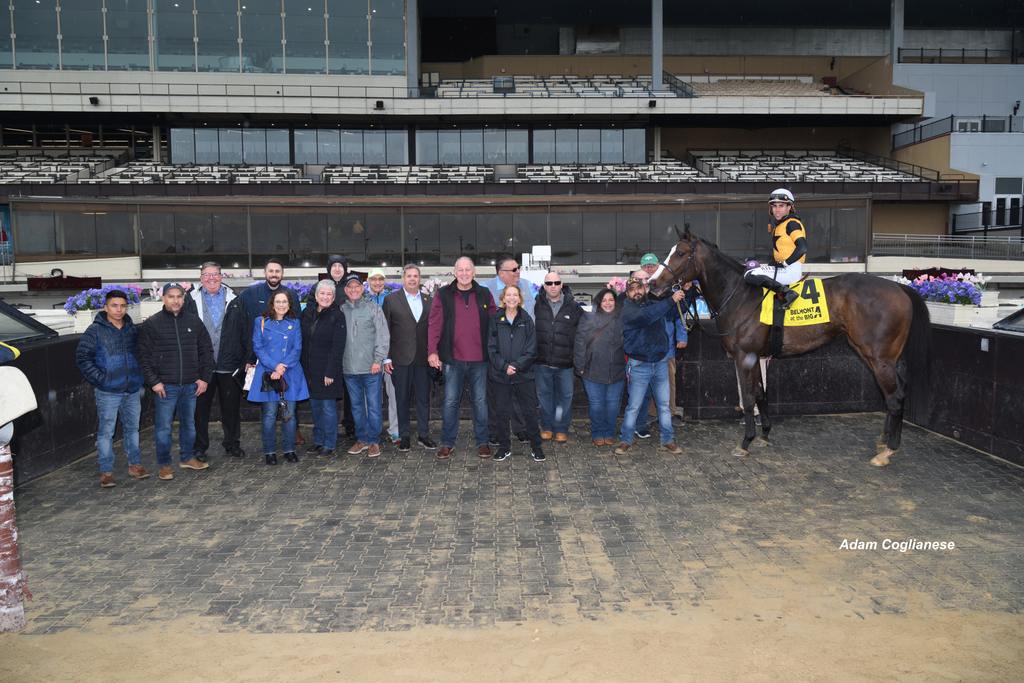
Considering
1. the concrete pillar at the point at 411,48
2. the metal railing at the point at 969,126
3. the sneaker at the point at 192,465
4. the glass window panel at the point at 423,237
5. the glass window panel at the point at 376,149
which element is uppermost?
the concrete pillar at the point at 411,48

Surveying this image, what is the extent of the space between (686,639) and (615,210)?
3237 cm

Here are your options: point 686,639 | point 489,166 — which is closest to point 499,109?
point 489,166

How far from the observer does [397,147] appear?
4594cm

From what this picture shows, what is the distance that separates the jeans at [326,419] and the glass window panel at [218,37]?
39869 mm

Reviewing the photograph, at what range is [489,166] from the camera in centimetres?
4531

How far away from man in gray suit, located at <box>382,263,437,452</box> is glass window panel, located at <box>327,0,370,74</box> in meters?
38.8

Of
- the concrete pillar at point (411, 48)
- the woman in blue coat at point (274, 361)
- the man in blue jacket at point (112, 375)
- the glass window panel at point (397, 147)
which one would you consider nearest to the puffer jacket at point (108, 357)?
the man in blue jacket at point (112, 375)

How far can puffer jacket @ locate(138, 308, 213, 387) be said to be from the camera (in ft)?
27.5

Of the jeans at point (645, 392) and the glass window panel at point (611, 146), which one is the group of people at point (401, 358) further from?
the glass window panel at point (611, 146)

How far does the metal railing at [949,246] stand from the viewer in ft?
110

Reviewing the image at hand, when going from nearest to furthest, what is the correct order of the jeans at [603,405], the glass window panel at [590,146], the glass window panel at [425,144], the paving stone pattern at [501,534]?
the paving stone pattern at [501,534]
the jeans at [603,405]
the glass window panel at [425,144]
the glass window panel at [590,146]

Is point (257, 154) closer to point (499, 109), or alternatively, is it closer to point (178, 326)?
point (499, 109)

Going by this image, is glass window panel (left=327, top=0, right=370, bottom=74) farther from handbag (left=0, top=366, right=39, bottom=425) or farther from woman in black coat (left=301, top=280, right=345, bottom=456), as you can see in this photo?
handbag (left=0, top=366, right=39, bottom=425)

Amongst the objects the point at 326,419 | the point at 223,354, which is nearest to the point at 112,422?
the point at 223,354
